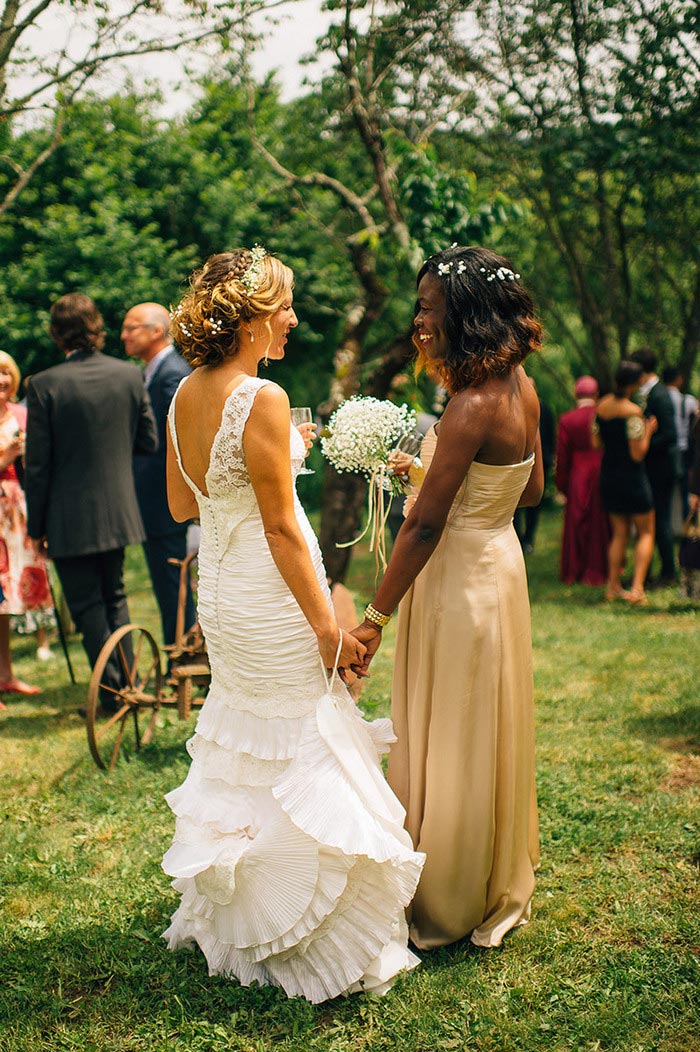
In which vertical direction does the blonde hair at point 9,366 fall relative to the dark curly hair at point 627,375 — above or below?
below

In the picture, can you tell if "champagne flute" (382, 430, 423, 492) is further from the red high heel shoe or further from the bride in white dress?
the red high heel shoe

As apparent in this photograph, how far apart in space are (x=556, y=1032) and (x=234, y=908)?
1.09 meters

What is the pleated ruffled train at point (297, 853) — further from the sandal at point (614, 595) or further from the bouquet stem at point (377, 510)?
the sandal at point (614, 595)

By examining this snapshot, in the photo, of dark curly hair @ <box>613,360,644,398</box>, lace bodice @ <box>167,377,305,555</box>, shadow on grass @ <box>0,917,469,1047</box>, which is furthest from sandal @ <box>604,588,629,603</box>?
lace bodice @ <box>167,377,305,555</box>

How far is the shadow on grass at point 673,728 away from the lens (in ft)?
16.8

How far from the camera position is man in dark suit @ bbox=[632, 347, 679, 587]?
9086 millimetres

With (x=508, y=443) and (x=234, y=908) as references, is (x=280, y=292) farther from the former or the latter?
(x=234, y=908)

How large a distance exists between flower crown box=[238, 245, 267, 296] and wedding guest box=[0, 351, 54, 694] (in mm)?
3911

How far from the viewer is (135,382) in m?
5.77

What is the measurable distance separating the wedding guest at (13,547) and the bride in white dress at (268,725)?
3655 millimetres

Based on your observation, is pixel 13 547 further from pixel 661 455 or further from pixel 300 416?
pixel 661 455

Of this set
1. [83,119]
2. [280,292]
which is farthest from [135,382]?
[83,119]

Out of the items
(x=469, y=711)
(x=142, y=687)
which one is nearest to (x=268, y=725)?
(x=469, y=711)

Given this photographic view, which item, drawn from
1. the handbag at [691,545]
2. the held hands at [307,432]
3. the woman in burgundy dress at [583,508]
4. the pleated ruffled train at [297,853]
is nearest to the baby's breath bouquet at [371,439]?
the held hands at [307,432]
